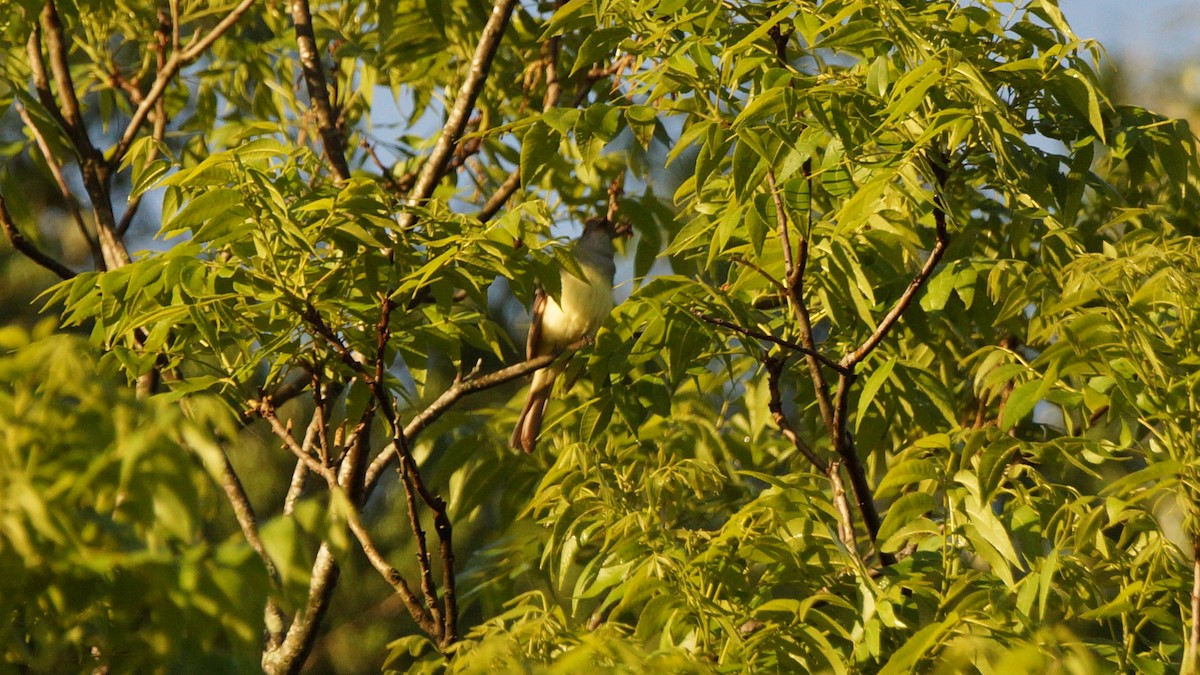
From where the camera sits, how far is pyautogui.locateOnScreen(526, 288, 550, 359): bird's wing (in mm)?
5336

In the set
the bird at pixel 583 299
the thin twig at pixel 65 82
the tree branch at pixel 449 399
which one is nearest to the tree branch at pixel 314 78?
the thin twig at pixel 65 82

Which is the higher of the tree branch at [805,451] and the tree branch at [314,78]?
the tree branch at [314,78]

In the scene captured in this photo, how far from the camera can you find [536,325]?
5.46 m

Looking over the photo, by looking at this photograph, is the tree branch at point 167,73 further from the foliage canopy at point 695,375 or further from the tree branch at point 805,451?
the tree branch at point 805,451

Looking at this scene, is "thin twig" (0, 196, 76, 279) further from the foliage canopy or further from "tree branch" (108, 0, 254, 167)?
"tree branch" (108, 0, 254, 167)

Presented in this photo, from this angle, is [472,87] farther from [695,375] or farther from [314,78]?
[695,375]

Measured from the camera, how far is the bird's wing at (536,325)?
17.5 ft

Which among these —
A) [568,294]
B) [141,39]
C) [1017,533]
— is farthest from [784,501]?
[141,39]

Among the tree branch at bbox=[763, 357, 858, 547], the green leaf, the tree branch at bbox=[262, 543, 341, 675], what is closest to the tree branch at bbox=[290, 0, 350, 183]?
the tree branch at bbox=[262, 543, 341, 675]

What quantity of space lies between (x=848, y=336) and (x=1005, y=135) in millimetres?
821

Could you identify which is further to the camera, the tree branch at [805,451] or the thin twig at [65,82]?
the thin twig at [65,82]

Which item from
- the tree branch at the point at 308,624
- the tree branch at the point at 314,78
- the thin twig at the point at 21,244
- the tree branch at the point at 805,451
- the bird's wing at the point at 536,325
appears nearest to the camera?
the tree branch at the point at 805,451

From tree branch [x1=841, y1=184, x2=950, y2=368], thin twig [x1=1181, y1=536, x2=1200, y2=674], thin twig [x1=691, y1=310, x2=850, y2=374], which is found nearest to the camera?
thin twig [x1=1181, y1=536, x2=1200, y2=674]

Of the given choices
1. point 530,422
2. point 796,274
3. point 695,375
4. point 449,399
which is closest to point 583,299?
point 530,422
